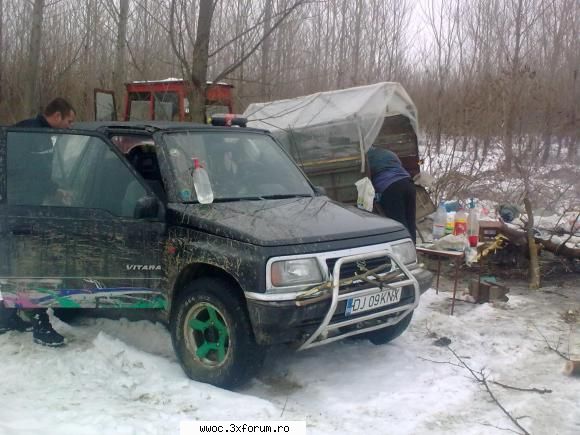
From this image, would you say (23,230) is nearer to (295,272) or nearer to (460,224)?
(295,272)

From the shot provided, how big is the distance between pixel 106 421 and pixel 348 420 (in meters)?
1.50

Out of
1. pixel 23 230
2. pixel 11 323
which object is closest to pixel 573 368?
pixel 23 230

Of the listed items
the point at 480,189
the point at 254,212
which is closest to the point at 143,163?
the point at 254,212

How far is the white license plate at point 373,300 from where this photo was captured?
396cm

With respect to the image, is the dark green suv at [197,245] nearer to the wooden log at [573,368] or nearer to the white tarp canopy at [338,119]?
the wooden log at [573,368]

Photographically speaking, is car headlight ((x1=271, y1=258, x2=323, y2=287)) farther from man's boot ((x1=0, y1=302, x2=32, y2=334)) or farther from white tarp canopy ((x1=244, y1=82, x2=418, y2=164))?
white tarp canopy ((x1=244, y1=82, x2=418, y2=164))

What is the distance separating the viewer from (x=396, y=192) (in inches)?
281

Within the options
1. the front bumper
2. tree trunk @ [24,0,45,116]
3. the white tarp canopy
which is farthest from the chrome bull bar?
tree trunk @ [24,0,45,116]

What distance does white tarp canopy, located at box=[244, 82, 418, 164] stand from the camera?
813 cm

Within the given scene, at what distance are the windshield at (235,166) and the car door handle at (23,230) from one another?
1.24m

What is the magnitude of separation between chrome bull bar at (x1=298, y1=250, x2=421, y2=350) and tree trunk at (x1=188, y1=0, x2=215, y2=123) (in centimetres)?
424

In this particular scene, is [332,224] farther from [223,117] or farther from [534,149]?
[534,149]

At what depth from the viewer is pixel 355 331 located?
4.12 meters

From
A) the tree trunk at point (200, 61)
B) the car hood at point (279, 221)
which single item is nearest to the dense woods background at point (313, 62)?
the tree trunk at point (200, 61)
